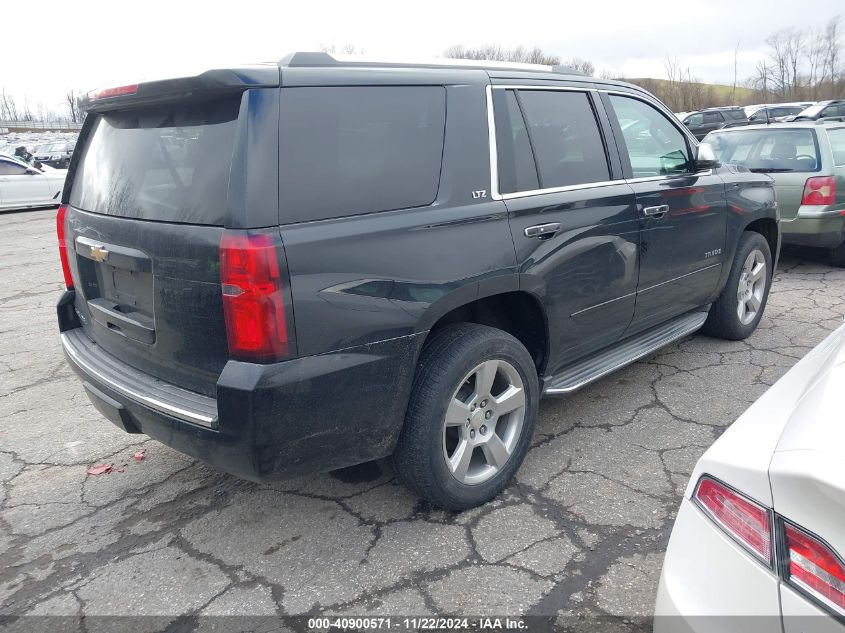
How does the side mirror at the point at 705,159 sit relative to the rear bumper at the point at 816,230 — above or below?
above

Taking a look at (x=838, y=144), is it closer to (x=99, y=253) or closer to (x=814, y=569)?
(x=814, y=569)

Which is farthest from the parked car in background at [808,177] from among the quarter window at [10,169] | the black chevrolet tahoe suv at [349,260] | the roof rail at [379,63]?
the quarter window at [10,169]

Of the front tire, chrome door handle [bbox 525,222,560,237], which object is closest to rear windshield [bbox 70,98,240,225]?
the front tire

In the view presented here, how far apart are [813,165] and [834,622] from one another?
272 inches

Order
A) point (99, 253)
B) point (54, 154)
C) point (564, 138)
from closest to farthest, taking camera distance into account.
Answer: point (99, 253) → point (564, 138) → point (54, 154)

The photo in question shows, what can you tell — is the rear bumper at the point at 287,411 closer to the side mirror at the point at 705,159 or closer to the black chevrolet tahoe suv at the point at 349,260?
the black chevrolet tahoe suv at the point at 349,260

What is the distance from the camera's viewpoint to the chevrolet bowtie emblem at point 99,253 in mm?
2742

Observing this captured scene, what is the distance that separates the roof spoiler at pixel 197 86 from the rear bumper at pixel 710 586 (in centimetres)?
187

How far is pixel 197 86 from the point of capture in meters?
2.30

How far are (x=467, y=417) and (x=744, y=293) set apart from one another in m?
3.09

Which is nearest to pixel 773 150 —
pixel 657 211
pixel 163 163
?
pixel 657 211

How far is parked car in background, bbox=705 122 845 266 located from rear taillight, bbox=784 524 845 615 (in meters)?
6.33

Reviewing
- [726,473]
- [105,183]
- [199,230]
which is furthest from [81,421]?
[726,473]

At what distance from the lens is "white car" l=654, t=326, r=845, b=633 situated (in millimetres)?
1326
